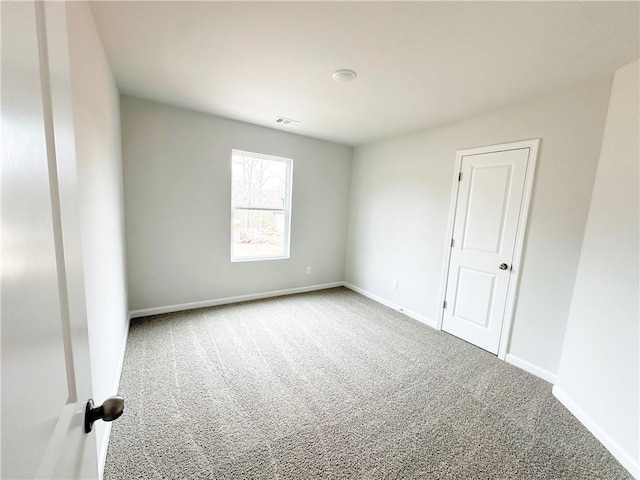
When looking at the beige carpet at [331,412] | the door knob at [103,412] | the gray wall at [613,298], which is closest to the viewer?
the door knob at [103,412]

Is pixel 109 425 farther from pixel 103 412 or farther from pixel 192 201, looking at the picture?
pixel 192 201

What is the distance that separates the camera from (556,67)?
191 cm

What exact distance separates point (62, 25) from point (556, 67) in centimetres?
272

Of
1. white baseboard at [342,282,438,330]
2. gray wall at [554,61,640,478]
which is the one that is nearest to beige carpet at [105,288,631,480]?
gray wall at [554,61,640,478]

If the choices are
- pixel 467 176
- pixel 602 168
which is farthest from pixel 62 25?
pixel 467 176

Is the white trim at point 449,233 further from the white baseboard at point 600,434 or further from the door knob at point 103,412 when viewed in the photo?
the door knob at point 103,412

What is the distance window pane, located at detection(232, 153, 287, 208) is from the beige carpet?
1748 millimetres

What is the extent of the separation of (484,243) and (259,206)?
2857mm

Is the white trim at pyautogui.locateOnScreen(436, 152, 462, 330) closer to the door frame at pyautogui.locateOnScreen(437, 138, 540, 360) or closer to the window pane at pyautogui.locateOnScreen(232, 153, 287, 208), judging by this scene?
the door frame at pyautogui.locateOnScreen(437, 138, 540, 360)

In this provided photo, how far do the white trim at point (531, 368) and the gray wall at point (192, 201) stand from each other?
287 centimetres

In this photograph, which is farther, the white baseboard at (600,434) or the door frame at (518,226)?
the door frame at (518,226)

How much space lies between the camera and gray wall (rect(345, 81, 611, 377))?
2.19 meters

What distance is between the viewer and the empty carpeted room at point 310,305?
1.82ft

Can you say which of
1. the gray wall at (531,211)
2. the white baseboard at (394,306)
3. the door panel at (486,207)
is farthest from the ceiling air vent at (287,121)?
the white baseboard at (394,306)
